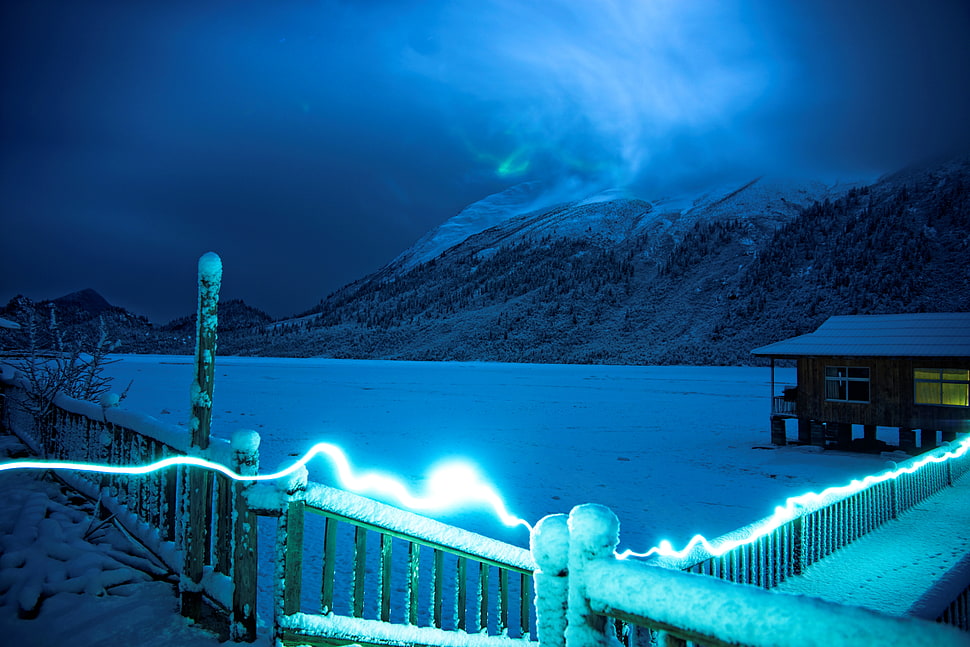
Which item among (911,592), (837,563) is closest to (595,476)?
(837,563)

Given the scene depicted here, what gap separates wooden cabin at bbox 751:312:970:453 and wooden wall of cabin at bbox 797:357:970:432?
0.02 metres

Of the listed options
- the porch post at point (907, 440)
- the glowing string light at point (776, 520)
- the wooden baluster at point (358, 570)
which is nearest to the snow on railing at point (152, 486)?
the wooden baluster at point (358, 570)

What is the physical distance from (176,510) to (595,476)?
963 centimetres

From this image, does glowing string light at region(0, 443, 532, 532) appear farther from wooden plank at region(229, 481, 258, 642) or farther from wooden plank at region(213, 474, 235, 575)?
wooden plank at region(229, 481, 258, 642)

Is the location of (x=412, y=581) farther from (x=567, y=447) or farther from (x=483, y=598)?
(x=567, y=447)

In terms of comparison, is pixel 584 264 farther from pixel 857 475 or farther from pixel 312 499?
pixel 312 499

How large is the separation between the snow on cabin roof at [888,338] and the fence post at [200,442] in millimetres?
19538

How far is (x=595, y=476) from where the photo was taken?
12578 mm

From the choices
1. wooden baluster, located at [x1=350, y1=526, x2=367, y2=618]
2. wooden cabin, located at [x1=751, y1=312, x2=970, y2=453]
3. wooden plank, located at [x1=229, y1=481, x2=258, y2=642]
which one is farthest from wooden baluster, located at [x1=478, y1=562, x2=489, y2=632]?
wooden cabin, located at [x1=751, y1=312, x2=970, y2=453]

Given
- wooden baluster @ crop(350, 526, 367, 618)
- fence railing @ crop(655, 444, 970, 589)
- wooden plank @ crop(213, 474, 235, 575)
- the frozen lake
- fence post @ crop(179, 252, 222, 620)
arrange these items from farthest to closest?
the frozen lake
fence railing @ crop(655, 444, 970, 589)
fence post @ crop(179, 252, 222, 620)
wooden plank @ crop(213, 474, 235, 575)
wooden baluster @ crop(350, 526, 367, 618)

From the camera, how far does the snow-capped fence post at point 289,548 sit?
3281 mm

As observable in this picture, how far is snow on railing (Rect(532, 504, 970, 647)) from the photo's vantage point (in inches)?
54.2

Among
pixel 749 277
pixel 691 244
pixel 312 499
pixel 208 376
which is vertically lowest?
pixel 312 499

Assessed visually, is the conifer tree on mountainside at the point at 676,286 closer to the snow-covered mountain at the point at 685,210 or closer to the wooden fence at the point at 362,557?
the snow-covered mountain at the point at 685,210
